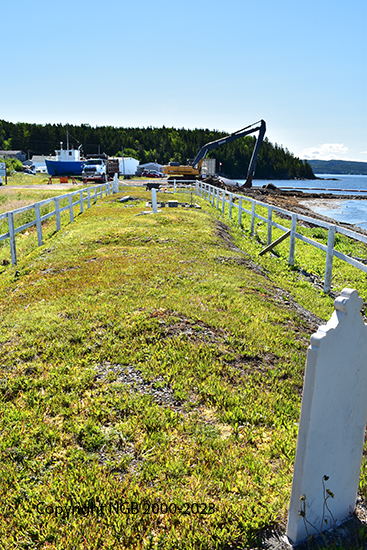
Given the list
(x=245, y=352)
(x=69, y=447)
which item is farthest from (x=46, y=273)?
(x=69, y=447)

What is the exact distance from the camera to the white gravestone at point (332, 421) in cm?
230

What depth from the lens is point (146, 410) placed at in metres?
3.98

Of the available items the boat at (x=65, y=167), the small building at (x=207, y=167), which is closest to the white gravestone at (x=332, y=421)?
the small building at (x=207, y=167)

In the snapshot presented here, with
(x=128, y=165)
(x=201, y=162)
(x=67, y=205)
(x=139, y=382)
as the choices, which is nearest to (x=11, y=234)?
(x=139, y=382)

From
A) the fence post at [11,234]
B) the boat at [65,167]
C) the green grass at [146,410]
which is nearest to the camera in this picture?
the green grass at [146,410]

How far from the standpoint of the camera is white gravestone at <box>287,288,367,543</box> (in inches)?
90.7

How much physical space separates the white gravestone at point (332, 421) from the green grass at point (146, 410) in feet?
1.20

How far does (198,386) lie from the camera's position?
4.38 metres

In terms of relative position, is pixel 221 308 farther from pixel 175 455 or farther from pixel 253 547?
pixel 253 547

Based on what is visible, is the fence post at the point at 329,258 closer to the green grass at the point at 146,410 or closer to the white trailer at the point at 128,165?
the green grass at the point at 146,410

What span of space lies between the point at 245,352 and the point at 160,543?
2.75m

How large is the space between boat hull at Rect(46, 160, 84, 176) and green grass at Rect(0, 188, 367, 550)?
59609 mm

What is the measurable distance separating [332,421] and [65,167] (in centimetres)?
6685

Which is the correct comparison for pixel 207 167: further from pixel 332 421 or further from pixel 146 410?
pixel 332 421
